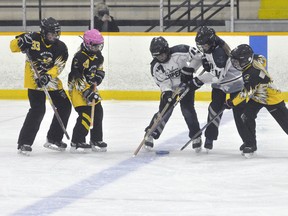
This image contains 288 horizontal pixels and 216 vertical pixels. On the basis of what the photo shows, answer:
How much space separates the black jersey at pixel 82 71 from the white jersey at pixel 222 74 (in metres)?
0.80

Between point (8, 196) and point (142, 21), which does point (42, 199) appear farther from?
point (142, 21)

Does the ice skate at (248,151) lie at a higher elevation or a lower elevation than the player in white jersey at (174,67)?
lower

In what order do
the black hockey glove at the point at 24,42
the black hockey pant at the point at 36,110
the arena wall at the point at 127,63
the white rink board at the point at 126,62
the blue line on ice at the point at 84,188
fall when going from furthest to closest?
the white rink board at the point at 126,62 < the arena wall at the point at 127,63 < the black hockey pant at the point at 36,110 < the black hockey glove at the point at 24,42 < the blue line on ice at the point at 84,188

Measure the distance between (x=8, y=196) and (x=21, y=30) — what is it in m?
6.80

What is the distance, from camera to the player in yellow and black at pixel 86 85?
6.09 metres

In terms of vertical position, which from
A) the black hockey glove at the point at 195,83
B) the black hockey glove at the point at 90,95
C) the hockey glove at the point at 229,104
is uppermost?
the black hockey glove at the point at 195,83

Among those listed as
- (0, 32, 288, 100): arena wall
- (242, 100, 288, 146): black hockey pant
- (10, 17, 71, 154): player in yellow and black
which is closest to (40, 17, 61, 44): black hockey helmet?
(10, 17, 71, 154): player in yellow and black

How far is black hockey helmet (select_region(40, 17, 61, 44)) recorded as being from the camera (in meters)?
6.01

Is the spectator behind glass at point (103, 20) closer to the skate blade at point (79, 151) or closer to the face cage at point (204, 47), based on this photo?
the skate blade at point (79, 151)

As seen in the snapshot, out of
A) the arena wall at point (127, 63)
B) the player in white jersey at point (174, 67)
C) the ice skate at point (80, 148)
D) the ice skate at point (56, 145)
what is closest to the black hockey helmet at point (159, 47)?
the player in white jersey at point (174, 67)

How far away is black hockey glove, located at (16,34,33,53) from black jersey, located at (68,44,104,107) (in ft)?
1.17

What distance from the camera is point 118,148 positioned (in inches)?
257

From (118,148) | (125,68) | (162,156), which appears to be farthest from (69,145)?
(125,68)

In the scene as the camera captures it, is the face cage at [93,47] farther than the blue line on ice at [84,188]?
Yes
